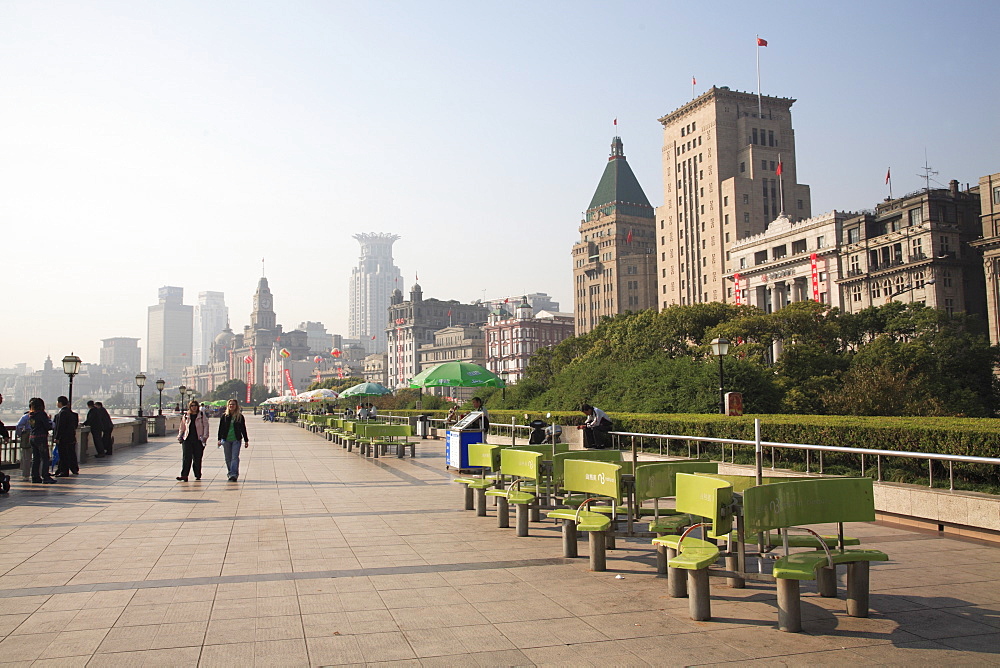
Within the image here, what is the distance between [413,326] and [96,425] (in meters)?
161

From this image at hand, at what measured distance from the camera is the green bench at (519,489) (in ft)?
32.0

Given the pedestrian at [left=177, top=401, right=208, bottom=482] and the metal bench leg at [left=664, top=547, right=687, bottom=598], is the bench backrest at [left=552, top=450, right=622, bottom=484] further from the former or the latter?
the pedestrian at [left=177, top=401, right=208, bottom=482]

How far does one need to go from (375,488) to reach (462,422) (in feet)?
10.4

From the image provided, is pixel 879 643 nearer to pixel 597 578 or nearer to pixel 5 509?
pixel 597 578

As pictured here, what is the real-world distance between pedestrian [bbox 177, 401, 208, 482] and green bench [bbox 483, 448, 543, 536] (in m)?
8.66

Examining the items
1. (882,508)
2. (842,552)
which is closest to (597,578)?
(842,552)

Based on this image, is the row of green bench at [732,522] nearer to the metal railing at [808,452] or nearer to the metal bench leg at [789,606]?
the metal bench leg at [789,606]

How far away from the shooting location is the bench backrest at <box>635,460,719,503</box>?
26.5 feet

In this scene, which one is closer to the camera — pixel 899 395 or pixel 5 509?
pixel 5 509

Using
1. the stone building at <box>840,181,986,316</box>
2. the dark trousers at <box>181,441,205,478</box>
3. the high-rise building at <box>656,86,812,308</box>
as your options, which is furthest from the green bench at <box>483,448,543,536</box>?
the high-rise building at <box>656,86,812,308</box>

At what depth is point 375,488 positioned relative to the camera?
15.4 meters

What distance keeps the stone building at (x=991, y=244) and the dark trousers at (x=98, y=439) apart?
226 feet

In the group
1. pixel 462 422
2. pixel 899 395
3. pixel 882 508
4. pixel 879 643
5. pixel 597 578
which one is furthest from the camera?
pixel 899 395

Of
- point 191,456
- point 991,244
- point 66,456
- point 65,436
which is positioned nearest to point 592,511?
point 191,456
